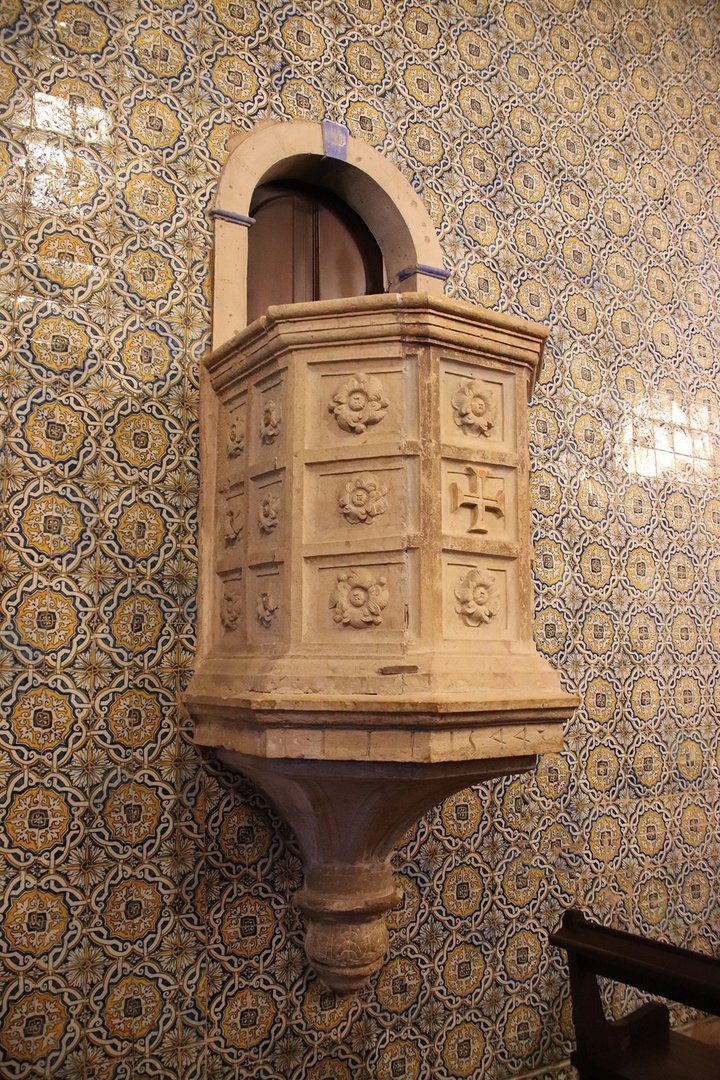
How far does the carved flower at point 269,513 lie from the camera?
2688 millimetres

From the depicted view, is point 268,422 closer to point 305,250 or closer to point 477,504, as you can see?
point 477,504

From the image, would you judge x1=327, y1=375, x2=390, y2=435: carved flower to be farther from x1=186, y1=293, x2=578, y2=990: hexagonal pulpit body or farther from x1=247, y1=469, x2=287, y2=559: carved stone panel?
x1=247, y1=469, x2=287, y2=559: carved stone panel

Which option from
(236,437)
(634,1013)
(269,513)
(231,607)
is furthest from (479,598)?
(634,1013)

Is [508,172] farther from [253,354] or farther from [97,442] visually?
[97,442]

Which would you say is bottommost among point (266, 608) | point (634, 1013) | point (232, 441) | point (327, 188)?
point (634, 1013)

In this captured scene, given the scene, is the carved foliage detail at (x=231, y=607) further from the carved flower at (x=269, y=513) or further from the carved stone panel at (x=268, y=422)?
the carved stone panel at (x=268, y=422)

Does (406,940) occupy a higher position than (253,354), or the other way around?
(253,354)

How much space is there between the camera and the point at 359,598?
2537 mm

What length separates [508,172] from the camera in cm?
405

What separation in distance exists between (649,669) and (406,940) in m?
1.62

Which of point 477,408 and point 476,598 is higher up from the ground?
point 477,408

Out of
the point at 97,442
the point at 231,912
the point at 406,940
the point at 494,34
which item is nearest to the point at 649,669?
the point at 406,940

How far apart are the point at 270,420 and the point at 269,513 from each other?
0.27 metres

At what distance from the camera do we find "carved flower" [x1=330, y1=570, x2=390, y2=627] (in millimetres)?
2521
